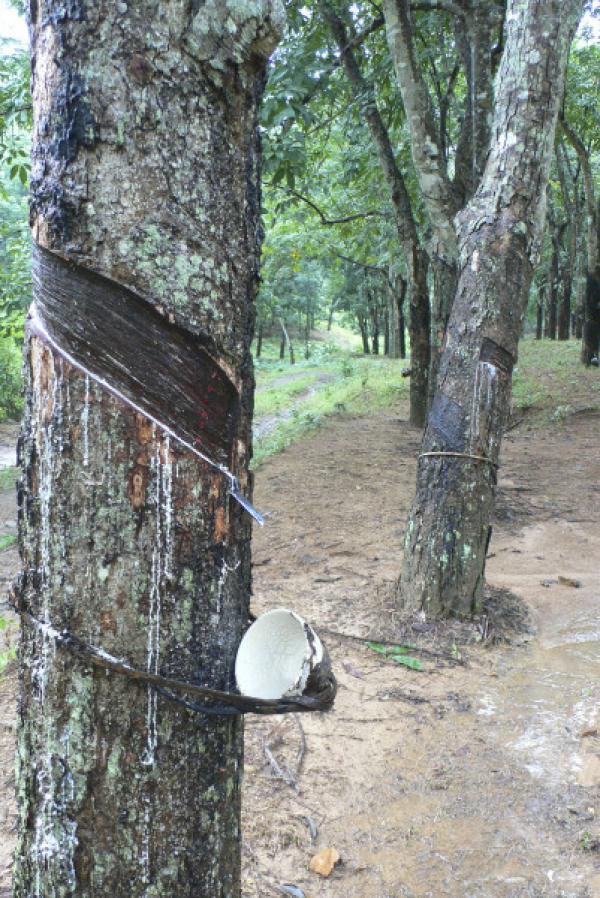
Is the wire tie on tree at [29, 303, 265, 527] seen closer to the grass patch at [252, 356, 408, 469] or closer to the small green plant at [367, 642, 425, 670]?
the small green plant at [367, 642, 425, 670]

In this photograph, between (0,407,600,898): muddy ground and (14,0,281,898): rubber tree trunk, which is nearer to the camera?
(14,0,281,898): rubber tree trunk

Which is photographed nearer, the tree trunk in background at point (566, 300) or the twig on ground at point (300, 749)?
the twig on ground at point (300, 749)

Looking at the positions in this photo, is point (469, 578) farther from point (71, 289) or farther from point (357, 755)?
point (71, 289)

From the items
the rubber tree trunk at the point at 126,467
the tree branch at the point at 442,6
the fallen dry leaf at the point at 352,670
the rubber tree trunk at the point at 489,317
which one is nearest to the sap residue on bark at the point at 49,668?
the rubber tree trunk at the point at 126,467

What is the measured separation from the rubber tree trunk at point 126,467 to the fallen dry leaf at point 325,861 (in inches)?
50.8

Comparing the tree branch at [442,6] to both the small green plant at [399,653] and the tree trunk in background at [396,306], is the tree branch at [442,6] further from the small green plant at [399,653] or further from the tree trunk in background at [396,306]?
the tree trunk in background at [396,306]

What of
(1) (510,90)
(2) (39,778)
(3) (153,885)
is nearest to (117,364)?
(2) (39,778)

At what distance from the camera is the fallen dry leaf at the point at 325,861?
254 cm

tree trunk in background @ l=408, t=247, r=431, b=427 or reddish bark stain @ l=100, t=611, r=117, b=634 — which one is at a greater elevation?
tree trunk in background @ l=408, t=247, r=431, b=427

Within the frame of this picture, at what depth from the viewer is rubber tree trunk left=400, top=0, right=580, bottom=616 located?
172 inches

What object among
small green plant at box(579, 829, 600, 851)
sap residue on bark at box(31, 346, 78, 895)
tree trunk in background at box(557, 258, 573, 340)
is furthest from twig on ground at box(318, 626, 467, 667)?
tree trunk in background at box(557, 258, 573, 340)

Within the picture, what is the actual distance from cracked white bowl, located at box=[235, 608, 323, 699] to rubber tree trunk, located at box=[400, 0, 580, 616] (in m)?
3.09

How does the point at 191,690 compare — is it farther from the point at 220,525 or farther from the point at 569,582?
the point at 569,582

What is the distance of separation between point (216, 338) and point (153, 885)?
1.10m
